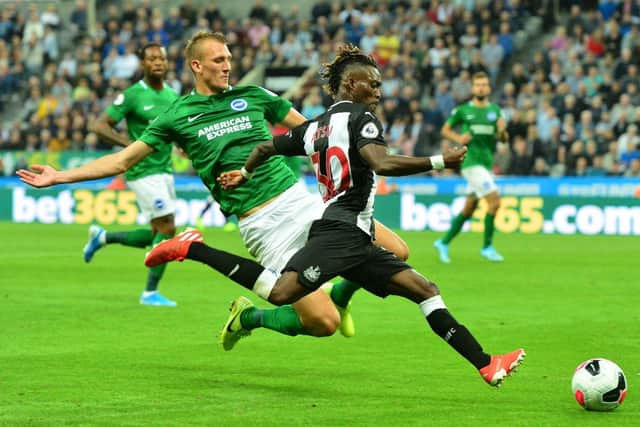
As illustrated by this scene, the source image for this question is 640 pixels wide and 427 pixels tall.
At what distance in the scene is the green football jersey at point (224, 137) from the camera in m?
8.20

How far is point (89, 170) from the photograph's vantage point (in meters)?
7.80

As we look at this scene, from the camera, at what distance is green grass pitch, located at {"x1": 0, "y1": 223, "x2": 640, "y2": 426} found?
6.77m

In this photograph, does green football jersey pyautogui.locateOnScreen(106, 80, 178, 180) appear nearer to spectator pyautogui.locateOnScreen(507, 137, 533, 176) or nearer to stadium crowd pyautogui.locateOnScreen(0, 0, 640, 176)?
stadium crowd pyautogui.locateOnScreen(0, 0, 640, 176)

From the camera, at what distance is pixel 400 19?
29172 millimetres

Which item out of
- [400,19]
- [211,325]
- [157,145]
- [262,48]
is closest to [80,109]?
[262,48]

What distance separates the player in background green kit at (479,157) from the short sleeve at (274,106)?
8739mm

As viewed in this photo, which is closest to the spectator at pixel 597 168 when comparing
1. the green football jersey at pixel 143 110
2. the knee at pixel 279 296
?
the green football jersey at pixel 143 110

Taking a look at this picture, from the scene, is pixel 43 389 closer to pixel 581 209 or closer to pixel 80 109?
pixel 581 209

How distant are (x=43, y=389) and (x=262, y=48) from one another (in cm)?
2362

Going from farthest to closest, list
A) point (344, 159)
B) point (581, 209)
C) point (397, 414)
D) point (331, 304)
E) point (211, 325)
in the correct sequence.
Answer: point (581, 209)
point (211, 325)
point (331, 304)
point (344, 159)
point (397, 414)

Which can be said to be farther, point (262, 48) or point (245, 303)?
point (262, 48)

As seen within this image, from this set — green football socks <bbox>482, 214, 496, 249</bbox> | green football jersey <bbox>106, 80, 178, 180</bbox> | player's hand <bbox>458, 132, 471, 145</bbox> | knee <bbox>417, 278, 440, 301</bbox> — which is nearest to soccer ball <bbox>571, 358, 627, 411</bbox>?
knee <bbox>417, 278, 440, 301</bbox>

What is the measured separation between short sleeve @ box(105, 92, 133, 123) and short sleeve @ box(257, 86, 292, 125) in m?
3.97

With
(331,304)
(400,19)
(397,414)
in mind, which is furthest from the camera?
(400,19)
